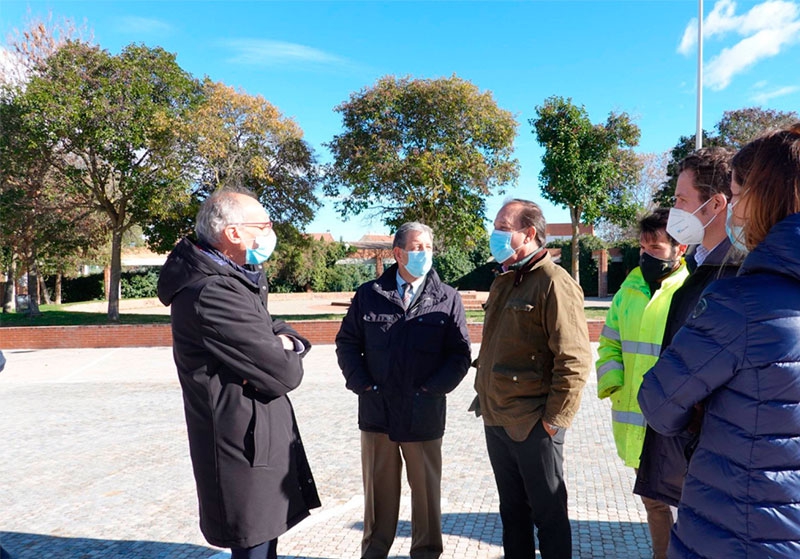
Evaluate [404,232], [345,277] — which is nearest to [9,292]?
[345,277]

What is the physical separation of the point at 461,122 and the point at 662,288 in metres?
14.5

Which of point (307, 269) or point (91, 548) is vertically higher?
point (307, 269)

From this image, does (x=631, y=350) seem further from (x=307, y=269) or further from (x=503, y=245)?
(x=307, y=269)

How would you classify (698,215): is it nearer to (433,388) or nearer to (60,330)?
(433,388)

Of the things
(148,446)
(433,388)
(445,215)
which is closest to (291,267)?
(445,215)

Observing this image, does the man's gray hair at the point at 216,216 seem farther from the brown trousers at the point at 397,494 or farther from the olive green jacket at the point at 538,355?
the brown trousers at the point at 397,494

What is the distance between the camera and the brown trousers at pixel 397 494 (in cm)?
322

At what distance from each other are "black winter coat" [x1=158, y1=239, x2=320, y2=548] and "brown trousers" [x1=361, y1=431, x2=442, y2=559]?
98 cm

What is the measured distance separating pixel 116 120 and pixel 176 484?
1446cm

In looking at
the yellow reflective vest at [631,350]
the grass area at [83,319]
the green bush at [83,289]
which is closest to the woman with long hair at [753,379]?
the yellow reflective vest at [631,350]

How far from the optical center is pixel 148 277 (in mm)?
35562

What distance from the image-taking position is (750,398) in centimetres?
141

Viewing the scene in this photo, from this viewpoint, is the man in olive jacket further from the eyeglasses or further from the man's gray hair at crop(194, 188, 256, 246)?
the man's gray hair at crop(194, 188, 256, 246)

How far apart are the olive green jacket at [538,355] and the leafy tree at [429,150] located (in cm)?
1343
